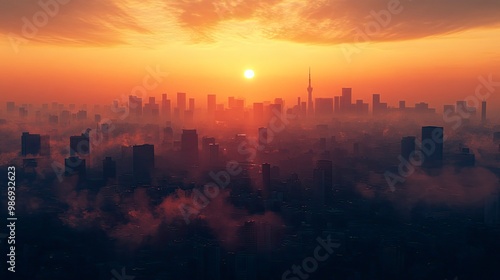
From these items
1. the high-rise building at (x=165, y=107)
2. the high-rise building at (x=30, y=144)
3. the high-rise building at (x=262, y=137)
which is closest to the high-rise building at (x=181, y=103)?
the high-rise building at (x=165, y=107)

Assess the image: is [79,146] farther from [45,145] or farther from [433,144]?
[433,144]

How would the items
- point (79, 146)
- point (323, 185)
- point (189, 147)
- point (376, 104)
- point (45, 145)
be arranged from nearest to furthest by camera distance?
point (323, 185) → point (45, 145) → point (79, 146) → point (189, 147) → point (376, 104)

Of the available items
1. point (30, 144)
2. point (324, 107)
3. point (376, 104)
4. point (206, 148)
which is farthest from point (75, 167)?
point (376, 104)

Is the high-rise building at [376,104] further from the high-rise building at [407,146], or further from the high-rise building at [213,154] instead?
the high-rise building at [213,154]

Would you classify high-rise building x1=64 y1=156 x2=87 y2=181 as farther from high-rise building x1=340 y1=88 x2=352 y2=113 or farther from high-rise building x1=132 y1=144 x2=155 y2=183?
high-rise building x1=340 y1=88 x2=352 y2=113

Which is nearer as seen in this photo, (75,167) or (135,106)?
(75,167)

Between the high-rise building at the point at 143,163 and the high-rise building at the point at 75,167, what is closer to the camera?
the high-rise building at the point at 75,167

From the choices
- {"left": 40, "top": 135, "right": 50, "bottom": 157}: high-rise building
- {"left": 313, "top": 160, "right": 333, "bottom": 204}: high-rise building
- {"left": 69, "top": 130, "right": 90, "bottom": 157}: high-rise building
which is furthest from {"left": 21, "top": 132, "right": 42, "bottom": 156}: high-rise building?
{"left": 313, "top": 160, "right": 333, "bottom": 204}: high-rise building
